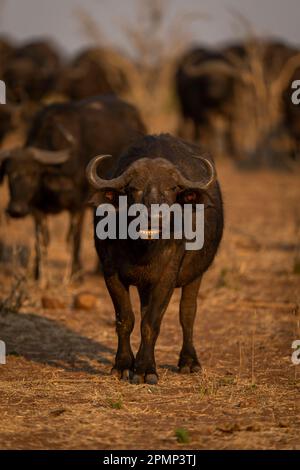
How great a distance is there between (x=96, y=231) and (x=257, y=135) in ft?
53.1

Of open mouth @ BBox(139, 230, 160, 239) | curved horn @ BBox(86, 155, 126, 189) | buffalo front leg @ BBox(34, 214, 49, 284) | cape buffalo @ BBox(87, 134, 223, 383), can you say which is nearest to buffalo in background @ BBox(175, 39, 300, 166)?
buffalo front leg @ BBox(34, 214, 49, 284)

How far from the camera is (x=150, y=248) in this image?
716 centimetres

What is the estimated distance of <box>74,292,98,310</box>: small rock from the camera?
1019cm

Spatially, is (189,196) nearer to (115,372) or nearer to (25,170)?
(115,372)

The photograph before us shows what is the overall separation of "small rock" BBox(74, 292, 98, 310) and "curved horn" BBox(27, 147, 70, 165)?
70.2 inches

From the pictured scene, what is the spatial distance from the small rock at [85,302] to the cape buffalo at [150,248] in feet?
8.39

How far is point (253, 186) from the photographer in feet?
63.7

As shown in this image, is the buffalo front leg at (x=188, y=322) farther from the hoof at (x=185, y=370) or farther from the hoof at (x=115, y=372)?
the hoof at (x=115, y=372)

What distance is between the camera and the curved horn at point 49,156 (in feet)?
37.4

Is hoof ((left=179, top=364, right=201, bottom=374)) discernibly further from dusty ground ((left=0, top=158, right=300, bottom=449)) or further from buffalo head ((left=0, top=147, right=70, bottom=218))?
buffalo head ((left=0, top=147, right=70, bottom=218))

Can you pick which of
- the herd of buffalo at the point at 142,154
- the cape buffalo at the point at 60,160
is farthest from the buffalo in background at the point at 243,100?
the cape buffalo at the point at 60,160

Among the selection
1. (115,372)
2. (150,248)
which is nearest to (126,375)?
(115,372)

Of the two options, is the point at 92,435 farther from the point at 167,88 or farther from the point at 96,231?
the point at 167,88

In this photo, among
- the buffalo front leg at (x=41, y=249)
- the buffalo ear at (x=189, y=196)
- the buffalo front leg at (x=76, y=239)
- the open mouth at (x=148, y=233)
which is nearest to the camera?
the open mouth at (x=148, y=233)
